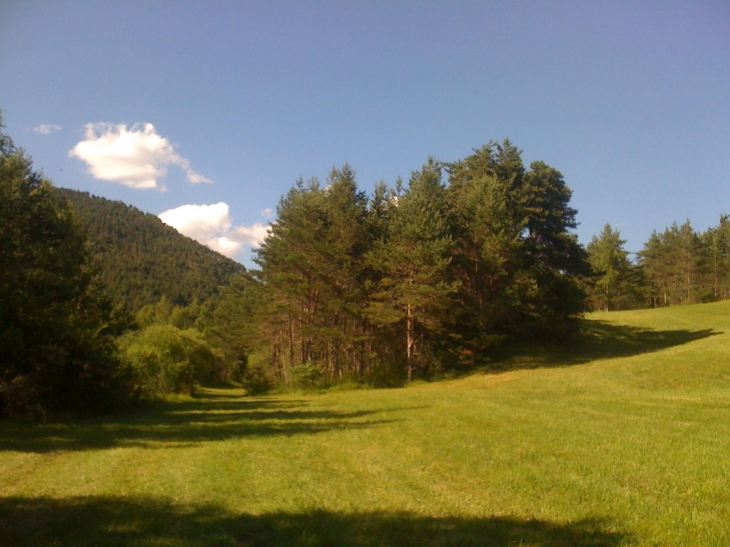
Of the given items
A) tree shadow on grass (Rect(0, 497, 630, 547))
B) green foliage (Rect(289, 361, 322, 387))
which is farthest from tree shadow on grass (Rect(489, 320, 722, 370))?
tree shadow on grass (Rect(0, 497, 630, 547))

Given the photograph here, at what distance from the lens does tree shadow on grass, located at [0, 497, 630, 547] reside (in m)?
5.21

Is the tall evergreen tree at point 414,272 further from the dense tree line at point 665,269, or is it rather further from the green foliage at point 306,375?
the dense tree line at point 665,269

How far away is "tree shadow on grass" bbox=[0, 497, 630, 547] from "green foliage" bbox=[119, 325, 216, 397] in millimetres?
17084

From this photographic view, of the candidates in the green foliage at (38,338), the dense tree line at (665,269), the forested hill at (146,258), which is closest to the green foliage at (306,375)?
the green foliage at (38,338)

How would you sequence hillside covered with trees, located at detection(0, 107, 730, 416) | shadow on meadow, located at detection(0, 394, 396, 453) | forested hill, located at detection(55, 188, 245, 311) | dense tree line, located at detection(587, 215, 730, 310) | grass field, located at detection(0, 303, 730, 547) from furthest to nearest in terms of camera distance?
forested hill, located at detection(55, 188, 245, 311), dense tree line, located at detection(587, 215, 730, 310), hillside covered with trees, located at detection(0, 107, 730, 416), shadow on meadow, located at detection(0, 394, 396, 453), grass field, located at detection(0, 303, 730, 547)

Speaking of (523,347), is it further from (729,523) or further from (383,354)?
(729,523)

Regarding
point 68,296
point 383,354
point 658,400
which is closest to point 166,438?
point 68,296

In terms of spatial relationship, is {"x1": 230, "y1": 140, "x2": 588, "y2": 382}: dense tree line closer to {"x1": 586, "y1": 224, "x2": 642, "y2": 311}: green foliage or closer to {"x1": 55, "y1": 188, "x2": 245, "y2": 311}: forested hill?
{"x1": 586, "y1": 224, "x2": 642, "y2": 311}: green foliage

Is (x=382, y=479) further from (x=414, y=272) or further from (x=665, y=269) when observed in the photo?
(x=665, y=269)

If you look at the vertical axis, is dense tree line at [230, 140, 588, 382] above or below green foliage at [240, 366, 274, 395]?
above

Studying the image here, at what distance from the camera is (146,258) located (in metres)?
153

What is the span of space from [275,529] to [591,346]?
41026 mm

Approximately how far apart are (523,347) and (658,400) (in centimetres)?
2386

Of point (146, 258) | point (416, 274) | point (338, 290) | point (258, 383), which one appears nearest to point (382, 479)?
point (416, 274)
